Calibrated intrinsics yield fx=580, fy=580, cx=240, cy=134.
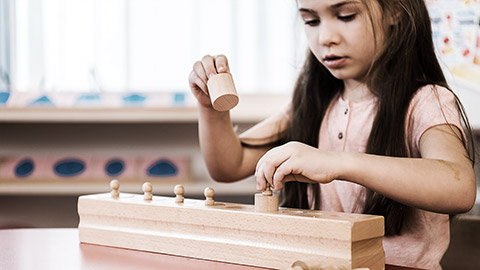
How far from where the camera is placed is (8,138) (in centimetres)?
240

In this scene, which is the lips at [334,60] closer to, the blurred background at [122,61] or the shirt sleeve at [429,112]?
the shirt sleeve at [429,112]

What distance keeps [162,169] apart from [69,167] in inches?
14.2

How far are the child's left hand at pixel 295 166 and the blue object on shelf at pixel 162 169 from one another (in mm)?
1422

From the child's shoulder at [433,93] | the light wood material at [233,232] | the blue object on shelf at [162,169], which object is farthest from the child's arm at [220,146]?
the blue object on shelf at [162,169]

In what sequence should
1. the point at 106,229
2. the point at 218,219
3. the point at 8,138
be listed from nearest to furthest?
1. the point at 218,219
2. the point at 106,229
3. the point at 8,138

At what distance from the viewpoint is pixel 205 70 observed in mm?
951

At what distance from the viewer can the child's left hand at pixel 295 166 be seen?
0.76m

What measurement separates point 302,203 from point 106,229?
43cm

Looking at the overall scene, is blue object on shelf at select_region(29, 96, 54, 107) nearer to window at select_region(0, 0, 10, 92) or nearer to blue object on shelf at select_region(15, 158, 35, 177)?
blue object on shelf at select_region(15, 158, 35, 177)

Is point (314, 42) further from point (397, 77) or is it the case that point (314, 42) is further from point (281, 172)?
point (281, 172)

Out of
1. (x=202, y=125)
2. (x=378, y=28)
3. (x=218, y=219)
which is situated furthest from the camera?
(x=202, y=125)

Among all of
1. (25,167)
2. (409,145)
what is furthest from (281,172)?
(25,167)

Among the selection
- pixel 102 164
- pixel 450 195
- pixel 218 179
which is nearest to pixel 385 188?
pixel 450 195

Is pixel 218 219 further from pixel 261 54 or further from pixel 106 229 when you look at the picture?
pixel 261 54
